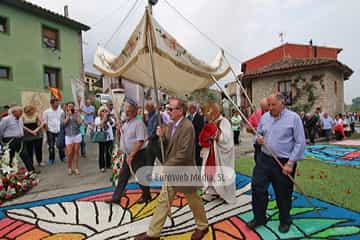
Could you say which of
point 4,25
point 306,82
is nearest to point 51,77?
point 4,25

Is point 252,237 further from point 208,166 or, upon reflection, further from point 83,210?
point 83,210

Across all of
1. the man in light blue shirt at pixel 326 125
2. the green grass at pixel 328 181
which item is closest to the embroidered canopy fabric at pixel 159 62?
the green grass at pixel 328 181

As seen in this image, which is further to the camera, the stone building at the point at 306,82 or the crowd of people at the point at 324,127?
the stone building at the point at 306,82

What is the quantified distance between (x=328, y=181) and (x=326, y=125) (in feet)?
30.1

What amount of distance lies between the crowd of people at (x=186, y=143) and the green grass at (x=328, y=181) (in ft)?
4.45

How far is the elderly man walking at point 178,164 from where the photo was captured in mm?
2753

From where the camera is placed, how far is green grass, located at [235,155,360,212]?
13.1 ft

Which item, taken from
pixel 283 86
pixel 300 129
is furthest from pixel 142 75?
pixel 283 86

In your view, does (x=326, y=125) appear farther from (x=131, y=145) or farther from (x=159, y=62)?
(x=131, y=145)

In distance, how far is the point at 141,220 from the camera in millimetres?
3441

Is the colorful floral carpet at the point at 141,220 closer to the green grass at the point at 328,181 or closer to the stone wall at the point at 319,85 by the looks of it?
the green grass at the point at 328,181

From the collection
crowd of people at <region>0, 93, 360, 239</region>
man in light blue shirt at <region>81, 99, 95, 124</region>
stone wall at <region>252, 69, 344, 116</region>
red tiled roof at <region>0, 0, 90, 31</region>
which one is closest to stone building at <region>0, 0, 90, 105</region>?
red tiled roof at <region>0, 0, 90, 31</region>

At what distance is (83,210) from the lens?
151 inches

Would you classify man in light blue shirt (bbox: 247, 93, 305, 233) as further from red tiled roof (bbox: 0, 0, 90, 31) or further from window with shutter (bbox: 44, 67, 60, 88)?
red tiled roof (bbox: 0, 0, 90, 31)
